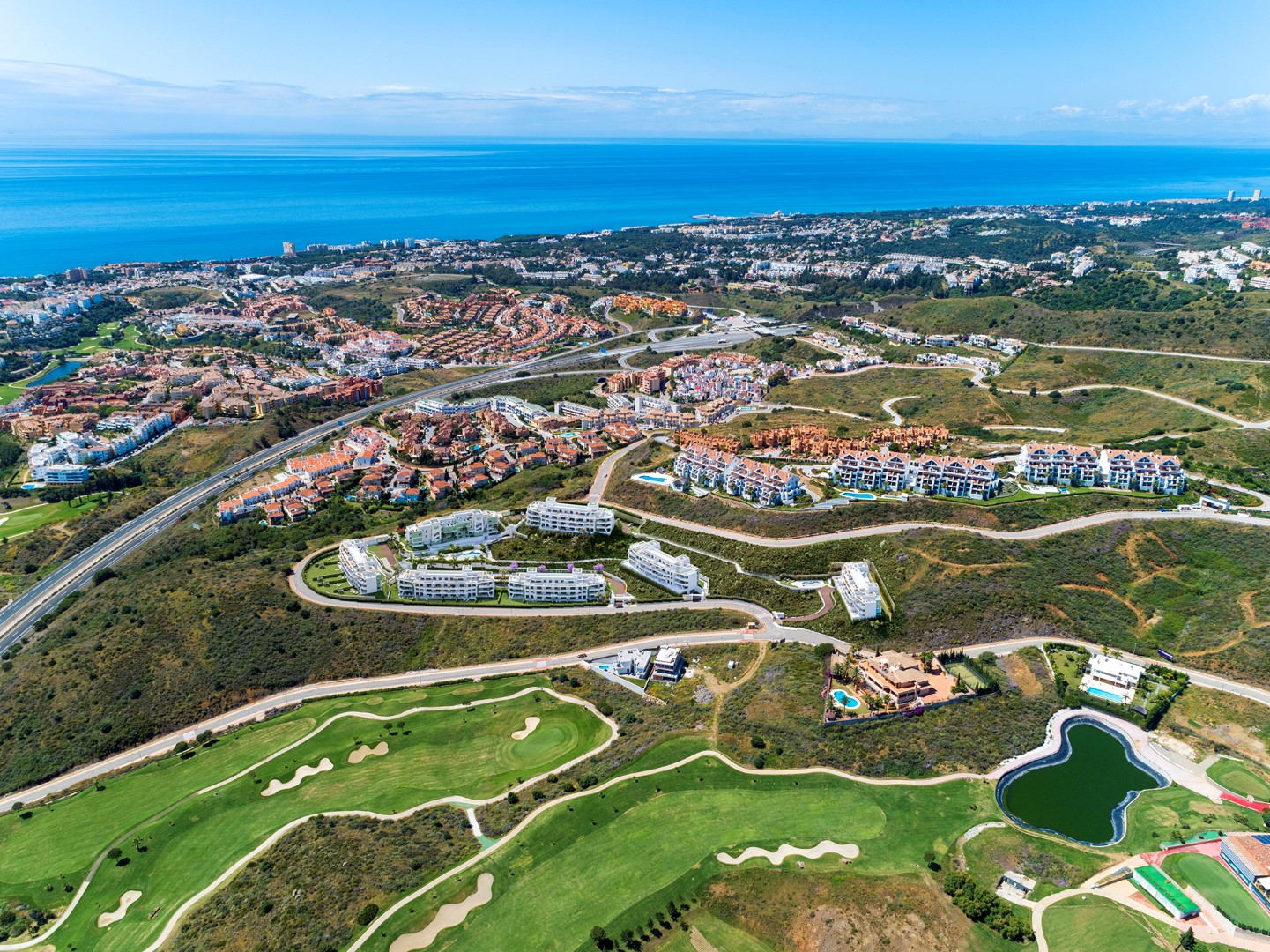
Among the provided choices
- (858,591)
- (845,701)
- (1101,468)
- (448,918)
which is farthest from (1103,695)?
(448,918)

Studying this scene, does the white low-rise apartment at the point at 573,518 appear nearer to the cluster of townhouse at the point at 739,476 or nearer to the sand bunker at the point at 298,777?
the cluster of townhouse at the point at 739,476

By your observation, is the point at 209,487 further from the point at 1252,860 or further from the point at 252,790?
the point at 1252,860

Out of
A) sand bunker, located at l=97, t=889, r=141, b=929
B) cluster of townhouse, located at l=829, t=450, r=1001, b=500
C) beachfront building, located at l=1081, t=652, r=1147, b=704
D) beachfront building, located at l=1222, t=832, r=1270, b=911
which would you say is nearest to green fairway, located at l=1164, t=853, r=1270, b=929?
beachfront building, located at l=1222, t=832, r=1270, b=911

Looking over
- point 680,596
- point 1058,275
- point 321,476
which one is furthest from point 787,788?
point 1058,275

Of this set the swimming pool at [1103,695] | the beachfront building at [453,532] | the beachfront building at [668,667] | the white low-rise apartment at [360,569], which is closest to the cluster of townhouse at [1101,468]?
the swimming pool at [1103,695]

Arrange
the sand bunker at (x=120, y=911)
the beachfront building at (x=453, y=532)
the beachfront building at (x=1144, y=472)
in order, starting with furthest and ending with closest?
1. the beachfront building at (x=453, y=532)
2. the beachfront building at (x=1144, y=472)
3. the sand bunker at (x=120, y=911)

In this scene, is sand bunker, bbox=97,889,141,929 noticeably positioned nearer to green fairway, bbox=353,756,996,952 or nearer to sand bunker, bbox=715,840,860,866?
green fairway, bbox=353,756,996,952

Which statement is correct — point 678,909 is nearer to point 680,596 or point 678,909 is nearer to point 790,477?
point 680,596
